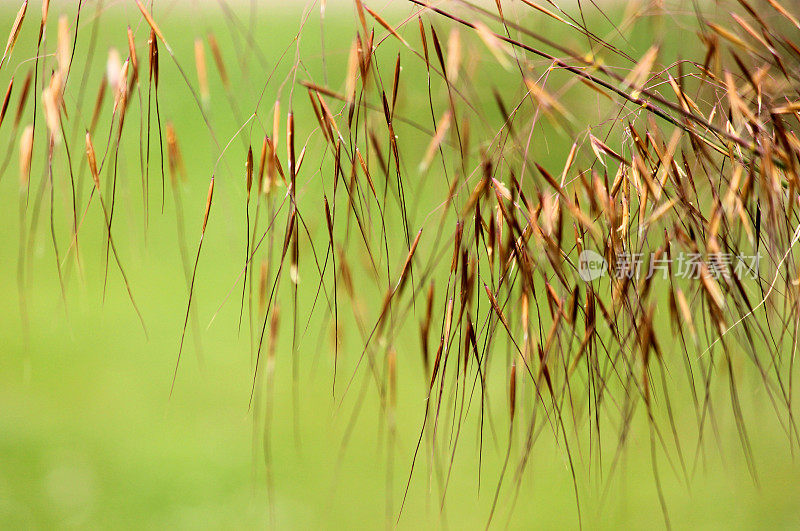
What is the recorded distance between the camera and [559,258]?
0.27 m

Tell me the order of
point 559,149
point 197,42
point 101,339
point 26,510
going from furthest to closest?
point 559,149
point 101,339
point 26,510
point 197,42

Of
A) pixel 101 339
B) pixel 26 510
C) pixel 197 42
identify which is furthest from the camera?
pixel 101 339

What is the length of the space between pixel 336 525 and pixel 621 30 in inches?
33.4

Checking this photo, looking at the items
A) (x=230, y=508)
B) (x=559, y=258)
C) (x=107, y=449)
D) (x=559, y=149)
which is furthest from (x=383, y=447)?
(x=559, y=258)

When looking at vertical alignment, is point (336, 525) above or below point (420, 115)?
below

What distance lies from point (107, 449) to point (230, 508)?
219 millimetres

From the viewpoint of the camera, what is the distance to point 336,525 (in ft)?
3.13

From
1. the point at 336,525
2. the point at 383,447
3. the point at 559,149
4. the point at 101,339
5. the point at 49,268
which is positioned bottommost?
the point at 336,525

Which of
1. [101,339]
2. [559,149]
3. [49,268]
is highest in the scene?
[559,149]

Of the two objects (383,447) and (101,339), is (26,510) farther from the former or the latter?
(383,447)

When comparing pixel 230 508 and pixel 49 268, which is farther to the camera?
pixel 49 268

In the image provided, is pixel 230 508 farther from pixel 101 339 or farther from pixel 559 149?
pixel 559 149

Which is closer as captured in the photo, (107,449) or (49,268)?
(107,449)

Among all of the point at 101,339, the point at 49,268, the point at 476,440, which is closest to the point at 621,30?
the point at 476,440
